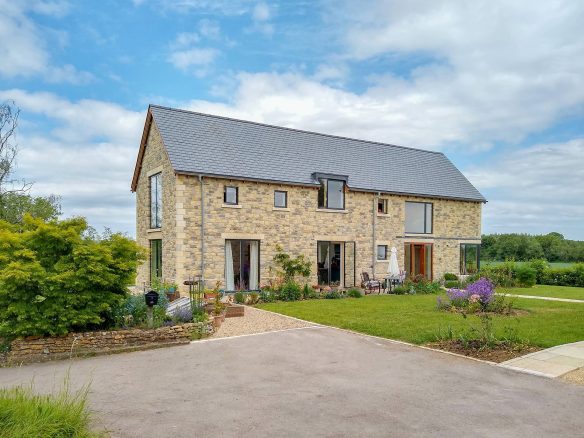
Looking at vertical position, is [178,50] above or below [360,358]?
above

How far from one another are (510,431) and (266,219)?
1563 centimetres

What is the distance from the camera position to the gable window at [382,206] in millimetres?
24805

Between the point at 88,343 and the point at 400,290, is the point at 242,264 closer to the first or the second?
the point at 400,290

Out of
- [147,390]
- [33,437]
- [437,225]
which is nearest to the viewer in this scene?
[33,437]

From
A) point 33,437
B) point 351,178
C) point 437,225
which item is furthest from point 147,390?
point 437,225

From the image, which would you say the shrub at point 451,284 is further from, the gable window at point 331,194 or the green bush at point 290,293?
the green bush at point 290,293

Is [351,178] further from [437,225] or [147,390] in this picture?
[147,390]

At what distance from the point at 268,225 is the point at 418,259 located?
11251 millimetres

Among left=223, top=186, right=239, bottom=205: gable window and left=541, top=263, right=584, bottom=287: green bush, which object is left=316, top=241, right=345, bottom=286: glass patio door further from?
left=541, top=263, right=584, bottom=287: green bush

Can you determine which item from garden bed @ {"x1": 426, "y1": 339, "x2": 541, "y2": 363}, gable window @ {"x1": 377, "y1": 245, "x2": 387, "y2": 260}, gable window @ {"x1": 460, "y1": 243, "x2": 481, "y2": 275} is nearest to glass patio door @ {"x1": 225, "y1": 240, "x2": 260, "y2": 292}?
gable window @ {"x1": 377, "y1": 245, "x2": 387, "y2": 260}

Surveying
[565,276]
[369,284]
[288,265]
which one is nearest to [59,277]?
[288,265]

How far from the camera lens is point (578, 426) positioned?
18.3 ft

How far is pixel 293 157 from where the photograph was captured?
2297 cm

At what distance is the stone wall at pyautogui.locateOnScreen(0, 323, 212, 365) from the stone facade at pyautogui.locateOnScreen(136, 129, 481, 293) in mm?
7901
